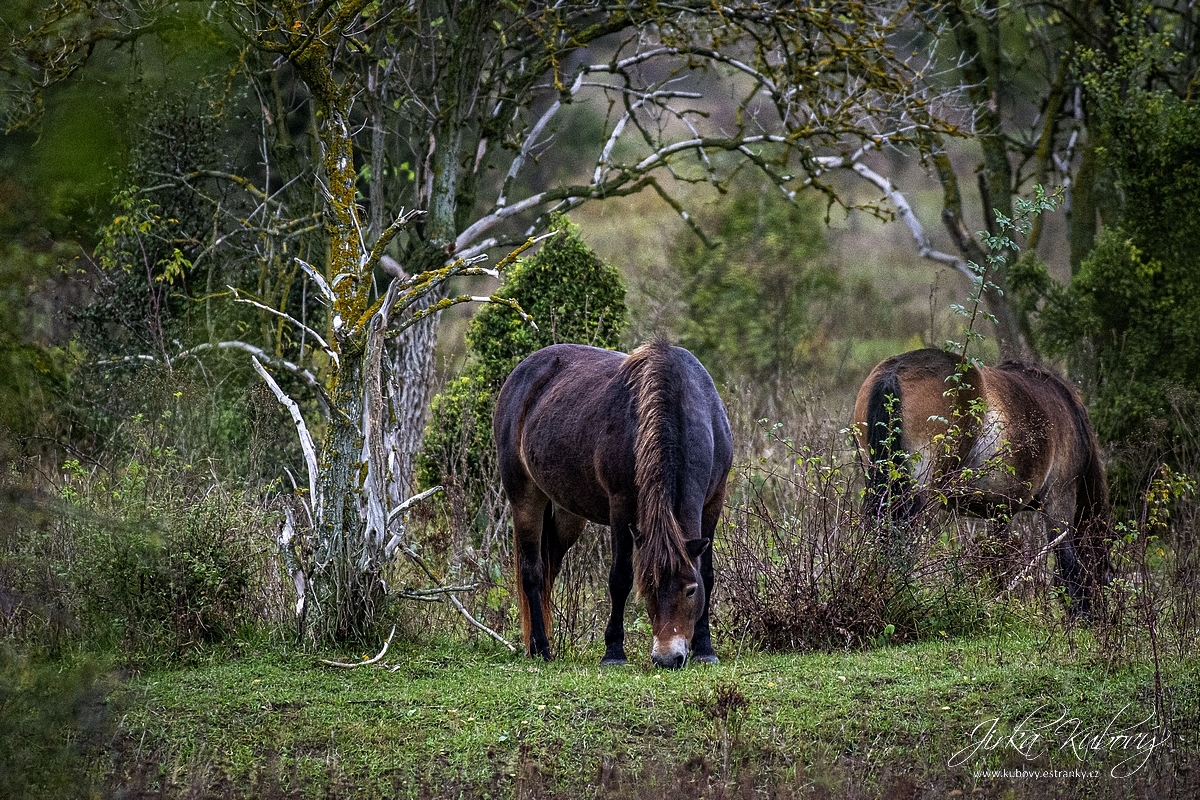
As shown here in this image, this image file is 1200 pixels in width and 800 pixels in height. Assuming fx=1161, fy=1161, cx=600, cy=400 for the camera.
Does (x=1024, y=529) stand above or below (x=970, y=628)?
Result: above

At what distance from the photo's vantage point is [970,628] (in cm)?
696

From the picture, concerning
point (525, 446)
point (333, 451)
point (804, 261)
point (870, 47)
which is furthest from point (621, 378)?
point (804, 261)

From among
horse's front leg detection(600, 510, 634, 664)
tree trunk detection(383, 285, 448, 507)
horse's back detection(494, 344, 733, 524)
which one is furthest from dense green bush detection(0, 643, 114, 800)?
tree trunk detection(383, 285, 448, 507)

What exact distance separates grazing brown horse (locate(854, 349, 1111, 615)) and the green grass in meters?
1.10

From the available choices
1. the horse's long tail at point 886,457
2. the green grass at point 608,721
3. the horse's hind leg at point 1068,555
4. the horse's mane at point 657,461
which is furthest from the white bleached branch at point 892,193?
the green grass at point 608,721

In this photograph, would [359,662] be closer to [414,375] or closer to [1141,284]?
[414,375]

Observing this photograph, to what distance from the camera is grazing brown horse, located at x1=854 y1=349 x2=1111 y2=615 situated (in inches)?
276

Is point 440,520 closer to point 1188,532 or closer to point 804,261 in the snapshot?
point 1188,532

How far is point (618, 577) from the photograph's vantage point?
20.8 feet

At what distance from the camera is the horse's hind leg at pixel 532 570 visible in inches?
273

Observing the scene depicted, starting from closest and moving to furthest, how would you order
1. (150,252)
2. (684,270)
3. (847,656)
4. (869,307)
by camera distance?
1. (847,656)
2. (150,252)
3. (684,270)
4. (869,307)

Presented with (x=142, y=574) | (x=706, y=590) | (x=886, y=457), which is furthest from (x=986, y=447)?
(x=142, y=574)

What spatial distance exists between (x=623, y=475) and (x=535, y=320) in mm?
4155

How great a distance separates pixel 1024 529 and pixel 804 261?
13741 mm
